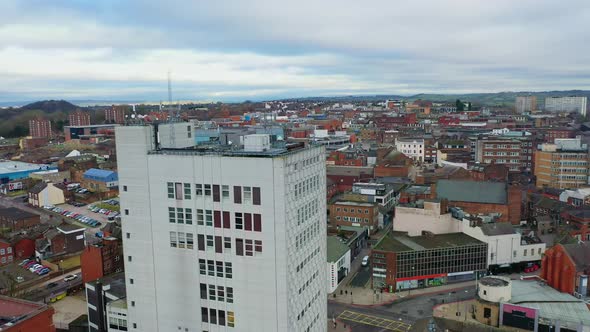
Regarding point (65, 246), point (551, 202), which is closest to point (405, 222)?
point (551, 202)

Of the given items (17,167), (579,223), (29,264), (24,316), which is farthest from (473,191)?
(17,167)

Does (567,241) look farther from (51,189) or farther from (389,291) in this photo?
(51,189)

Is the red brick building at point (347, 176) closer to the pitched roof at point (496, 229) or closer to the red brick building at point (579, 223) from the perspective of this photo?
the red brick building at point (579, 223)

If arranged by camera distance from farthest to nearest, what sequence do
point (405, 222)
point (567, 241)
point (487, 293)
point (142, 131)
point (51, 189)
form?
point (51, 189)
point (405, 222)
point (567, 241)
point (487, 293)
point (142, 131)

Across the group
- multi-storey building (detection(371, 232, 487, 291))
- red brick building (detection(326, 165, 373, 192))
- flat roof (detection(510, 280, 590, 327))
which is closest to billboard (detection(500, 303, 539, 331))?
flat roof (detection(510, 280, 590, 327))

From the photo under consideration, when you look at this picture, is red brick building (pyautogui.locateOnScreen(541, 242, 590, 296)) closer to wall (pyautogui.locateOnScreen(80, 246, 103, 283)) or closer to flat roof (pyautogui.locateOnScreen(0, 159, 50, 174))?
wall (pyautogui.locateOnScreen(80, 246, 103, 283))

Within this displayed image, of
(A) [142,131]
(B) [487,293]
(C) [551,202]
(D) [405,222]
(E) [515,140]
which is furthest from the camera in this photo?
(E) [515,140]
